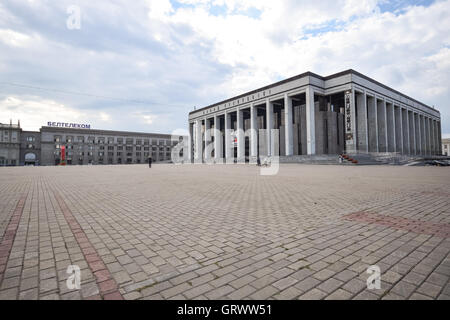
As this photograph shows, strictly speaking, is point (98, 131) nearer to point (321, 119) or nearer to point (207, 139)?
point (207, 139)

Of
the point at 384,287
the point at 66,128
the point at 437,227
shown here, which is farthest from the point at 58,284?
the point at 66,128

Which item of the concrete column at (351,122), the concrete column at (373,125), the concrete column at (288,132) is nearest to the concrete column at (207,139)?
the concrete column at (288,132)

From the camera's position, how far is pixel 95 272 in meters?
2.55

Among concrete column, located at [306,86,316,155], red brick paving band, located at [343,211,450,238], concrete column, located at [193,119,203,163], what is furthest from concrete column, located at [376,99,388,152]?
red brick paving band, located at [343,211,450,238]

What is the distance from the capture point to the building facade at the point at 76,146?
85.2 m

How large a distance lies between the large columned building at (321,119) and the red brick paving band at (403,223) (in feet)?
132

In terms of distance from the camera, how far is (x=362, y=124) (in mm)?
45469

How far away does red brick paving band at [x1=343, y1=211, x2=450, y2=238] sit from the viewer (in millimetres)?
3900

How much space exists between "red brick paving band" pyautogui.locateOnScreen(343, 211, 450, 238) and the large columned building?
40194 mm

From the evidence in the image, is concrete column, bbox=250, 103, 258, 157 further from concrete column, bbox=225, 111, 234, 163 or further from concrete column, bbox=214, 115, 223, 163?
concrete column, bbox=214, 115, 223, 163

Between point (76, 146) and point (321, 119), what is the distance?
3708 inches

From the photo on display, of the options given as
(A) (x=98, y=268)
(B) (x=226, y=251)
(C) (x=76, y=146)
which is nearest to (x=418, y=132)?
(B) (x=226, y=251)

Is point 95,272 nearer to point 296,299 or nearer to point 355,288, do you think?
point 296,299

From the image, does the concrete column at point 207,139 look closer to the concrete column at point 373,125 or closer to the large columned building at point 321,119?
the large columned building at point 321,119
